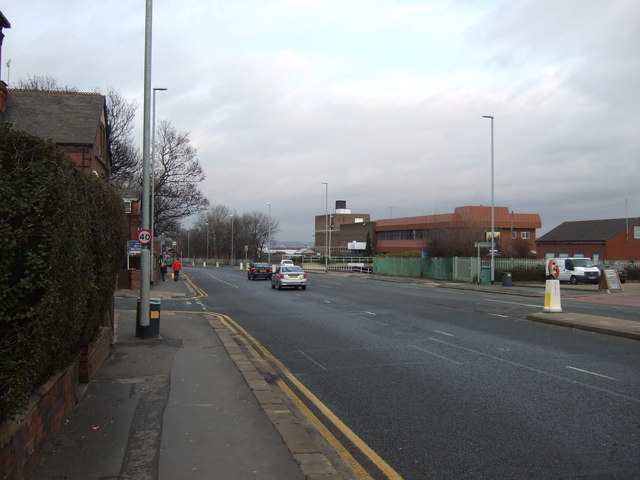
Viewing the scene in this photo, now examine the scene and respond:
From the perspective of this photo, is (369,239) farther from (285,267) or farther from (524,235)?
(285,267)

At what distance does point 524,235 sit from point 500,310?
6561 centimetres

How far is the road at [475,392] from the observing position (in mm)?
4926

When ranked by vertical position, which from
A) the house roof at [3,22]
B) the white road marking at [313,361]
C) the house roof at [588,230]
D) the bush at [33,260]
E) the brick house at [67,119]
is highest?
the house roof at [3,22]

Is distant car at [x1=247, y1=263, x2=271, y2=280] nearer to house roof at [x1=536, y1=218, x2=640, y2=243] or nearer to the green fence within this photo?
the green fence

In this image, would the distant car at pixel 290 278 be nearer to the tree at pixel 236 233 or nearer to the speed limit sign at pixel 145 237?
the speed limit sign at pixel 145 237

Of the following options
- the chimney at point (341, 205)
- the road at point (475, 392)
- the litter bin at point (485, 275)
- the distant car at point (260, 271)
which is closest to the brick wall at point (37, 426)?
the road at point (475, 392)

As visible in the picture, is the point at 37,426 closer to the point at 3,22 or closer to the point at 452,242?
the point at 3,22

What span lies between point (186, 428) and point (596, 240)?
237ft

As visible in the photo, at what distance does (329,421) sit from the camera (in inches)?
242

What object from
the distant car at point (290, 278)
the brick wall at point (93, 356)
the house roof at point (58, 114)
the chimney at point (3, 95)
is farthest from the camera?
the distant car at point (290, 278)

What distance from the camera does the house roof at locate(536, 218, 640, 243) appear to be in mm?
67562

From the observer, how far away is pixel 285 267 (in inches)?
1257

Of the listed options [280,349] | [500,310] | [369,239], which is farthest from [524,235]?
[280,349]

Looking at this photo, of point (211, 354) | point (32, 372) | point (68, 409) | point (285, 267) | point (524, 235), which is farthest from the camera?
point (524, 235)
